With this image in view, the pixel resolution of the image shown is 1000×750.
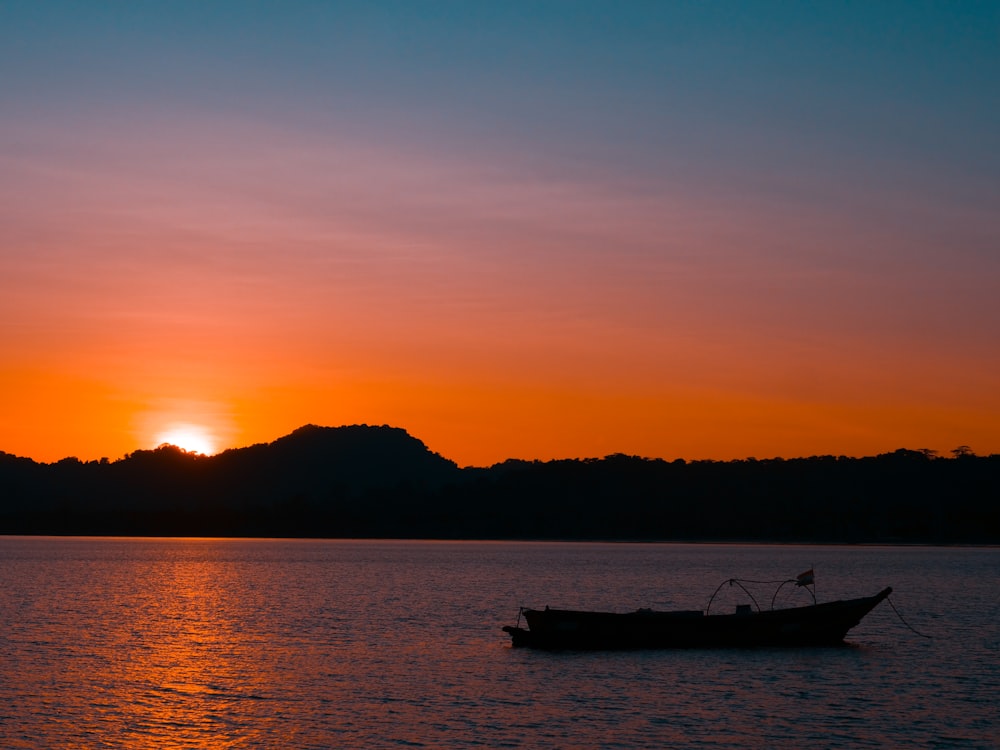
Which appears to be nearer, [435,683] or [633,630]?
[435,683]

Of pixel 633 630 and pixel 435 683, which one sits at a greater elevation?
pixel 633 630

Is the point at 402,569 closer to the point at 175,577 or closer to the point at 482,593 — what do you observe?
the point at 175,577

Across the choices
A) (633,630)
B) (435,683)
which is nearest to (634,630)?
(633,630)

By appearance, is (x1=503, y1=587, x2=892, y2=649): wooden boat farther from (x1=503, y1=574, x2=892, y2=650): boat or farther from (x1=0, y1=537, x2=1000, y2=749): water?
(x1=0, y1=537, x2=1000, y2=749): water

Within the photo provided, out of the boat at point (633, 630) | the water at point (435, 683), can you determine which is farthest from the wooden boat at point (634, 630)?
the water at point (435, 683)

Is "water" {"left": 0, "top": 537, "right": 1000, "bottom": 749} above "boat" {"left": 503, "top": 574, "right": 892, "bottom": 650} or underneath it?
underneath

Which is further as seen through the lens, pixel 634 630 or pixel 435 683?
pixel 634 630

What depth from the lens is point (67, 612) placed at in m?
94.2

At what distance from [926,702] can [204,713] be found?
3141 centimetres

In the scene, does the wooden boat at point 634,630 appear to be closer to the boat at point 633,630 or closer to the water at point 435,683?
the boat at point 633,630

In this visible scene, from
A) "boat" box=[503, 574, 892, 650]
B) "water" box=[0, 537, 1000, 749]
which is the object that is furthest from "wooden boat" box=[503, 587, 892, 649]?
"water" box=[0, 537, 1000, 749]

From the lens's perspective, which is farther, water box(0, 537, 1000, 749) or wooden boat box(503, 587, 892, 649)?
wooden boat box(503, 587, 892, 649)

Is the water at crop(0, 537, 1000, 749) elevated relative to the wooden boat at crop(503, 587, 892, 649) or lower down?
lower down

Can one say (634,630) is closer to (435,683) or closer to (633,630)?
(633,630)
